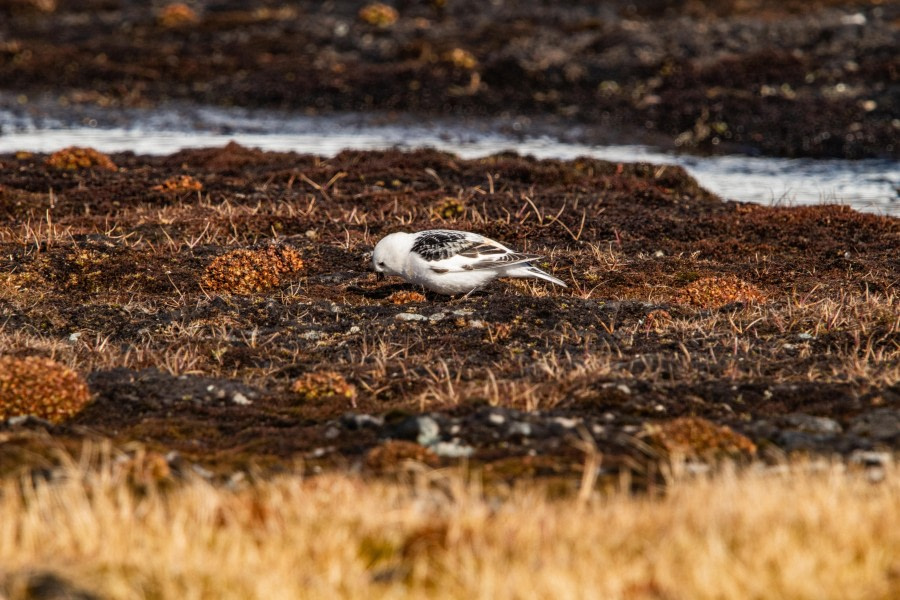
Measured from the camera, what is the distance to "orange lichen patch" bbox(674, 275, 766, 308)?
1121 cm

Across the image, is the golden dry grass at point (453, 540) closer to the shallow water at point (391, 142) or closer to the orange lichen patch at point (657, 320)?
the orange lichen patch at point (657, 320)

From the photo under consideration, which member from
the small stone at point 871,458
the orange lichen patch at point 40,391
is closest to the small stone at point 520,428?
the small stone at point 871,458

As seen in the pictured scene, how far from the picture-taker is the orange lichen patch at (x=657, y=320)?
9914 millimetres

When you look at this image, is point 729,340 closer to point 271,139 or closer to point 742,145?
point 742,145

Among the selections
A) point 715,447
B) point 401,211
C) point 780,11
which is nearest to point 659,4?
point 780,11

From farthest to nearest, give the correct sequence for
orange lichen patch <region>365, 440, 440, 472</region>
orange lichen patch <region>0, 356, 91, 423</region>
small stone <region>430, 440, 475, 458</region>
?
orange lichen patch <region>0, 356, 91, 423</region>, small stone <region>430, 440, 475, 458</region>, orange lichen patch <region>365, 440, 440, 472</region>

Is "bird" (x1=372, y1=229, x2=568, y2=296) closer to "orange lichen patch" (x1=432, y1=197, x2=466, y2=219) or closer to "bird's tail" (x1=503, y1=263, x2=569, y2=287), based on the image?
"bird's tail" (x1=503, y1=263, x2=569, y2=287)

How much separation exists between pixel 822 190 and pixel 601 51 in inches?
527

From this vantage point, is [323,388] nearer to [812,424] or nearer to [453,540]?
[453,540]

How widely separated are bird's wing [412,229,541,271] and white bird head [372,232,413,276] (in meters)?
0.13

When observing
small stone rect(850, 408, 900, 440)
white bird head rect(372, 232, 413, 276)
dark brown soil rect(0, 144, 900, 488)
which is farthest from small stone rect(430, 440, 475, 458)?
white bird head rect(372, 232, 413, 276)

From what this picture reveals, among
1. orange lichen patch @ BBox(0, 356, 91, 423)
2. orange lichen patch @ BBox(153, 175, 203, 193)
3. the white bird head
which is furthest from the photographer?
orange lichen patch @ BBox(153, 175, 203, 193)

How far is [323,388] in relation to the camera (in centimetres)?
805

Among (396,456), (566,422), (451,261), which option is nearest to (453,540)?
(396,456)
